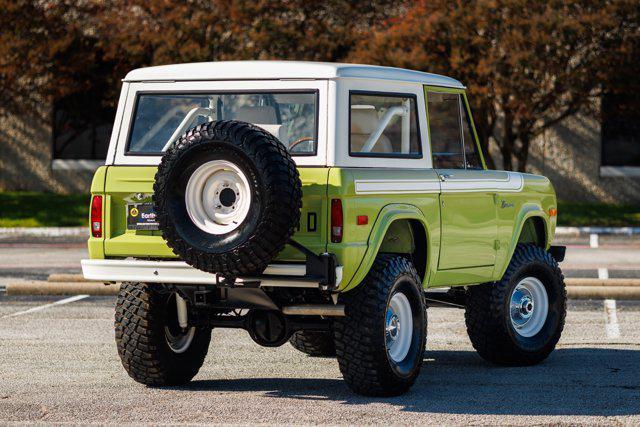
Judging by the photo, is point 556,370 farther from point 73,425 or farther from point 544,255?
point 73,425

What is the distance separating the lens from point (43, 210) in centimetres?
3136

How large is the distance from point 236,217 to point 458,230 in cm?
221

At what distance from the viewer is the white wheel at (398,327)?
873cm

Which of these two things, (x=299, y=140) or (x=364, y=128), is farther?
(x=364, y=128)

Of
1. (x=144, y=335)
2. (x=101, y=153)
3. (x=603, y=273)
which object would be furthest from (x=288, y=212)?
(x=101, y=153)

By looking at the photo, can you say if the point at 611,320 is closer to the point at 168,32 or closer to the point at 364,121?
the point at 364,121

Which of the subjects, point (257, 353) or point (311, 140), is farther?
point (257, 353)

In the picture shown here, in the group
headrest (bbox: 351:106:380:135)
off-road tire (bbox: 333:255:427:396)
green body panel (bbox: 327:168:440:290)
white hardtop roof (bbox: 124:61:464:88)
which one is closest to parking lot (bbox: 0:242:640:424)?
off-road tire (bbox: 333:255:427:396)

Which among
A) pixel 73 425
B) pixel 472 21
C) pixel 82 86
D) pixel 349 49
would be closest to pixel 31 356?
pixel 73 425

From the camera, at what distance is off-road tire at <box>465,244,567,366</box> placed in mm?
10258

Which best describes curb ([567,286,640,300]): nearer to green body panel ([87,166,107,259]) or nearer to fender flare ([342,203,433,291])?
fender flare ([342,203,433,291])

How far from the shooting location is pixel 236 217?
26.5ft

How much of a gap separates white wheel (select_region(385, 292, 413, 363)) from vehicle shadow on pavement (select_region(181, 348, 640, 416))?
302 millimetres

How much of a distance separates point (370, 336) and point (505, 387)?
1.32 metres
